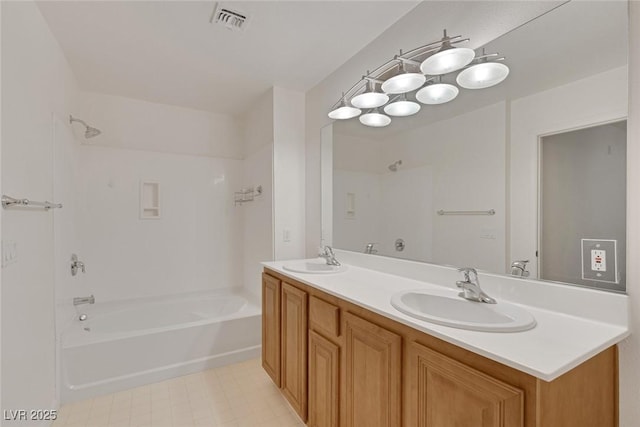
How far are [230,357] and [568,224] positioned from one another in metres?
2.52

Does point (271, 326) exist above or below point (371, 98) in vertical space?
below

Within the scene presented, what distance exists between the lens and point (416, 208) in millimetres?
1768

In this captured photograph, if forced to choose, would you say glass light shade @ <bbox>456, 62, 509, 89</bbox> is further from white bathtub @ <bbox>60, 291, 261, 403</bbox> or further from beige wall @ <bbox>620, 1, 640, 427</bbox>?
white bathtub @ <bbox>60, 291, 261, 403</bbox>

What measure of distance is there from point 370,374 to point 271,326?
1.02 meters

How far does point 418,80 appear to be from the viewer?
66.4 inches

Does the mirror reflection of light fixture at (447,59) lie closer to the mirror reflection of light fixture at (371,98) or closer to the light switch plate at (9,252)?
the mirror reflection of light fixture at (371,98)

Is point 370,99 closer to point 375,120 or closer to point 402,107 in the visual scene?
point 375,120

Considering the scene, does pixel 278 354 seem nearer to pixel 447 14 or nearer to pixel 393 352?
pixel 393 352

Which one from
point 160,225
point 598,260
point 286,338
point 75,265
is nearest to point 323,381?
point 286,338

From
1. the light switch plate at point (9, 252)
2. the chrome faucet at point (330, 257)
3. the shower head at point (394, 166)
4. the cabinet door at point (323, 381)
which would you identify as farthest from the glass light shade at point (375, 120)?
the light switch plate at point (9, 252)

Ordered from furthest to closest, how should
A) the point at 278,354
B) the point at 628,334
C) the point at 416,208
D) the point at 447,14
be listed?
the point at 278,354 < the point at 416,208 < the point at 447,14 < the point at 628,334

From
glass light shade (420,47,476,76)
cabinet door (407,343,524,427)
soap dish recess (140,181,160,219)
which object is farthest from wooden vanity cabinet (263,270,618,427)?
soap dish recess (140,181,160,219)

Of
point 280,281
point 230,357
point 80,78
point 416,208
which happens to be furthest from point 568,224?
point 80,78

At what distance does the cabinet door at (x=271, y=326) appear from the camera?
1969 mm
